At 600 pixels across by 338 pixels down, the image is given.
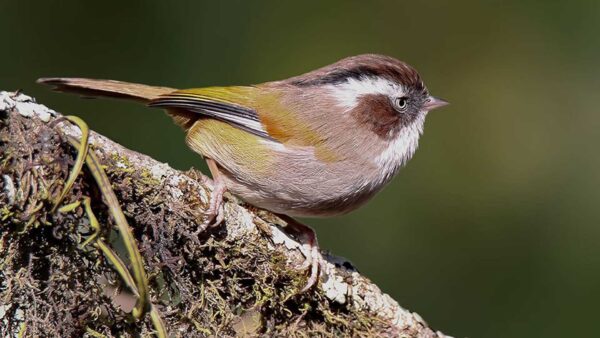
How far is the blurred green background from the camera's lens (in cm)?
670

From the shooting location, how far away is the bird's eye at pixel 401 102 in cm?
435

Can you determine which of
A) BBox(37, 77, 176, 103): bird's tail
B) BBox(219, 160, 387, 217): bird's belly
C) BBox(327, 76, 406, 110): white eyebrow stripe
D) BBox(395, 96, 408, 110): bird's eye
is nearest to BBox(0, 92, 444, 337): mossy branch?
BBox(219, 160, 387, 217): bird's belly

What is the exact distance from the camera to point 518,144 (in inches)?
295

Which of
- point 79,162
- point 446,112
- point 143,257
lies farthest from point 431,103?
point 446,112

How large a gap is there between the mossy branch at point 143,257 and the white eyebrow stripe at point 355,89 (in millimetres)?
1145

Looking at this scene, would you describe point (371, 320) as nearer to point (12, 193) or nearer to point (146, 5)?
point (12, 193)

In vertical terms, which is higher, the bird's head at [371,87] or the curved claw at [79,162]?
the bird's head at [371,87]

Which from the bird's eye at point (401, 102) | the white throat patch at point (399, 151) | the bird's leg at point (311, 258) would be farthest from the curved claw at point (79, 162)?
the bird's eye at point (401, 102)

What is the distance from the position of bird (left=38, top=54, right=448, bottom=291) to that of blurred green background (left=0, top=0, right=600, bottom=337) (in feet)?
8.59

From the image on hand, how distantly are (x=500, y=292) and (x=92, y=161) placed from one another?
194 inches

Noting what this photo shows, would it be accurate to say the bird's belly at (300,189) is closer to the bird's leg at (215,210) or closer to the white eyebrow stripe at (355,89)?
the white eyebrow stripe at (355,89)

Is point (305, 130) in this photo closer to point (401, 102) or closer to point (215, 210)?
point (401, 102)

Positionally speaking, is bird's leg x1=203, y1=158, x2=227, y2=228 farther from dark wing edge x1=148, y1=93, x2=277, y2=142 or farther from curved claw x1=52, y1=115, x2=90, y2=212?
dark wing edge x1=148, y1=93, x2=277, y2=142

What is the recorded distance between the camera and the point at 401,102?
4379 mm
